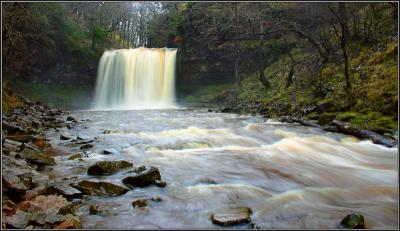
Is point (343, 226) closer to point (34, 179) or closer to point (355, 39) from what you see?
point (34, 179)

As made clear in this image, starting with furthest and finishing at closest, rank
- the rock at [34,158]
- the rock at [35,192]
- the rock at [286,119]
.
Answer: the rock at [286,119] → the rock at [34,158] → the rock at [35,192]

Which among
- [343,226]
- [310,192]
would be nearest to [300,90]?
[310,192]

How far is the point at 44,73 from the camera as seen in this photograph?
2852 centimetres

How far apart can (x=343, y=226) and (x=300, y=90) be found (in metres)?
→ 12.6

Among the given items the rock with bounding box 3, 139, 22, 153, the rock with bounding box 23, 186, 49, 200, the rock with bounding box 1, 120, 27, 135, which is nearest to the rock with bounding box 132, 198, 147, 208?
the rock with bounding box 23, 186, 49, 200

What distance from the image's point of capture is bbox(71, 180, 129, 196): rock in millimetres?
4508

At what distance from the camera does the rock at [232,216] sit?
12.0 feet

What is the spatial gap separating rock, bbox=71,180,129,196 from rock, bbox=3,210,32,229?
1046mm

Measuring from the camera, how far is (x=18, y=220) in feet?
10.9

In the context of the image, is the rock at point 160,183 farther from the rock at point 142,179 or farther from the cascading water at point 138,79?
the cascading water at point 138,79

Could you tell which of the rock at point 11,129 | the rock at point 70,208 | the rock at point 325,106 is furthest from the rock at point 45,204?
the rock at point 325,106

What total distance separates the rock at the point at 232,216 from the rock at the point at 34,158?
3411 millimetres

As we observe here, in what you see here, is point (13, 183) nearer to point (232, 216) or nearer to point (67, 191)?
point (67, 191)

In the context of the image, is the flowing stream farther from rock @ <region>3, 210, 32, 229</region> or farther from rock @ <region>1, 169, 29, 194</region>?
rock @ <region>1, 169, 29, 194</region>
